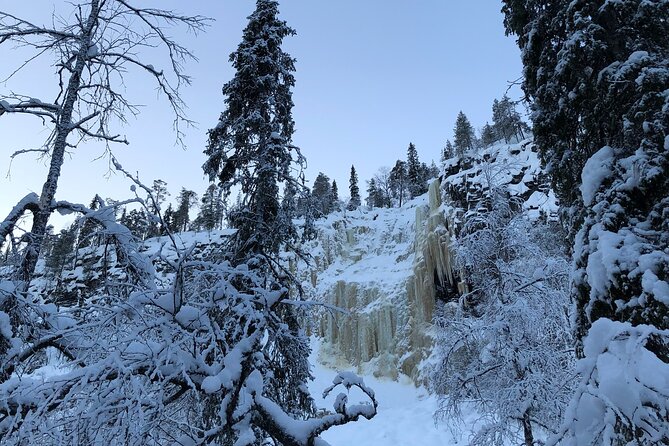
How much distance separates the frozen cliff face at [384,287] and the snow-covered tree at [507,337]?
14.1 metres

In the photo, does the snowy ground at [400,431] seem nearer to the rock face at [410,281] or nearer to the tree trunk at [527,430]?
the tree trunk at [527,430]

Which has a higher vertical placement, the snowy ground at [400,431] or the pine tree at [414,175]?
the pine tree at [414,175]

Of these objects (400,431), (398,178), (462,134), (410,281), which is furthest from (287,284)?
(398,178)

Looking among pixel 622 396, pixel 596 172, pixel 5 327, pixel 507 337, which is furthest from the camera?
pixel 507 337

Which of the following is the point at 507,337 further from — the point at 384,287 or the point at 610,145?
the point at 384,287

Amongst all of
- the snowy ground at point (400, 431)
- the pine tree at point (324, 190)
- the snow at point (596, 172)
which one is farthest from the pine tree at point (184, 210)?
the snow at point (596, 172)

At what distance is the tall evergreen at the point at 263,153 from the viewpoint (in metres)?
8.32

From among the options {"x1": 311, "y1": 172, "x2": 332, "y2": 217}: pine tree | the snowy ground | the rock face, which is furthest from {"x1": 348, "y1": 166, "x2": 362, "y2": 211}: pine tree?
the snowy ground

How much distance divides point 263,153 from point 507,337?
21.5 feet

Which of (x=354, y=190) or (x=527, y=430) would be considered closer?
(x=527, y=430)

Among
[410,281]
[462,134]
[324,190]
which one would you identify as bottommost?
[410,281]

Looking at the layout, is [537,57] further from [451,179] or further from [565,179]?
[451,179]

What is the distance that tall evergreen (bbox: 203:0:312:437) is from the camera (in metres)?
8.32

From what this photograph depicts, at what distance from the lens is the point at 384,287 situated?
98.5 ft
